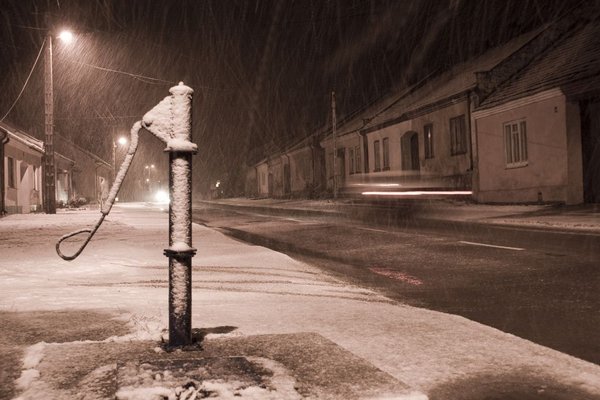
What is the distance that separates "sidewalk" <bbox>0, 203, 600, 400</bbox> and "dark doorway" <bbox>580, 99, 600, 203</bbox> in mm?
16036

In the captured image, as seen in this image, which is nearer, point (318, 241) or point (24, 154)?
point (318, 241)

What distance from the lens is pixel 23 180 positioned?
3092 centimetres

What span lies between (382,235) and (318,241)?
164 centimetres

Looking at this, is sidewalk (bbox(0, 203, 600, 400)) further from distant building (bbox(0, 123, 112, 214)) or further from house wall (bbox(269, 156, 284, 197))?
house wall (bbox(269, 156, 284, 197))

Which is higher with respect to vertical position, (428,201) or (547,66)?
(547,66)

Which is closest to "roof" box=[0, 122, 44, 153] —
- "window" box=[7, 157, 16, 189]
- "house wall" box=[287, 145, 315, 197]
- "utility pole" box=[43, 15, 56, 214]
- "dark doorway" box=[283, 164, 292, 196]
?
"window" box=[7, 157, 16, 189]

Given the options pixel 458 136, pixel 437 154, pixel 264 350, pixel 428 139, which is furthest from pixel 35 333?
pixel 428 139

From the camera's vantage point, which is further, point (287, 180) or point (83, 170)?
point (287, 180)

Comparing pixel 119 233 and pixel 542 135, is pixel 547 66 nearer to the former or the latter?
pixel 542 135

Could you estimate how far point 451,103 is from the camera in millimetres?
28031

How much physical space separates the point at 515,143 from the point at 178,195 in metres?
21.5

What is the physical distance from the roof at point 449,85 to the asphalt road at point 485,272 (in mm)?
15330

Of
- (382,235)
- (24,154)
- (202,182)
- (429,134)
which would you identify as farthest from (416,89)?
(202,182)

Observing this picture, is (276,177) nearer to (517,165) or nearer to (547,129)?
(517,165)
